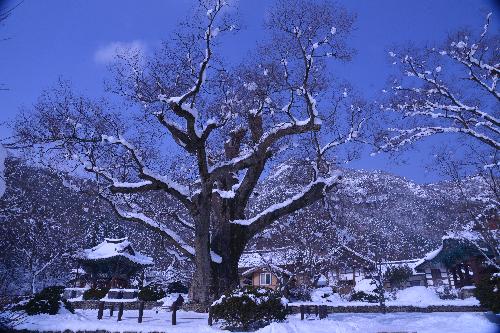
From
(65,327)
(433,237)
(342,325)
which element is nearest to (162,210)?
(65,327)

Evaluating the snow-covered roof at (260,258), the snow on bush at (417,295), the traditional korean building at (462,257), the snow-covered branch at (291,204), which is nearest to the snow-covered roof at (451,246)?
the traditional korean building at (462,257)

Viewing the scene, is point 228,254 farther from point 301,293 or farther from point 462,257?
point 462,257

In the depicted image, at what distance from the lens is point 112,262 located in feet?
A: 111

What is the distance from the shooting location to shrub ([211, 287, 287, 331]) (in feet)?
36.5

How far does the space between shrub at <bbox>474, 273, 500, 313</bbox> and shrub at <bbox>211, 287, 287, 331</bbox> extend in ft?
31.0

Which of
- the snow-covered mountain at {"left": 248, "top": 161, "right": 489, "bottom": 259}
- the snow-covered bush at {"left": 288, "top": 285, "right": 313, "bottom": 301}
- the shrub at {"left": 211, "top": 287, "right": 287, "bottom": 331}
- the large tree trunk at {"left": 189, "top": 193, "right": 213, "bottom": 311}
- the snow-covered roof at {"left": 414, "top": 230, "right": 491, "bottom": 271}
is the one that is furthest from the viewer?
the snow-covered roof at {"left": 414, "top": 230, "right": 491, "bottom": 271}

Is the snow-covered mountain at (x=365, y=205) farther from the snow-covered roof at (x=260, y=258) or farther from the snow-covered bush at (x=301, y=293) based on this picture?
the snow-covered bush at (x=301, y=293)

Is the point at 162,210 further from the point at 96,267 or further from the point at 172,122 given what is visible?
the point at 96,267

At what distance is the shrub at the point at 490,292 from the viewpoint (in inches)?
589

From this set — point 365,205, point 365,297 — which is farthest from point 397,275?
point 365,297

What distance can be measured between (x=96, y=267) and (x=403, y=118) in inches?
1181

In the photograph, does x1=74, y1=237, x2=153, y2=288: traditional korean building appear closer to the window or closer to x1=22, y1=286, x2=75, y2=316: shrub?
x1=22, y1=286, x2=75, y2=316: shrub

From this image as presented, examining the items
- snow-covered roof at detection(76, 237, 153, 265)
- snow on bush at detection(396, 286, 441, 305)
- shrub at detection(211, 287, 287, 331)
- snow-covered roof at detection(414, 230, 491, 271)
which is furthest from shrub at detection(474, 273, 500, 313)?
snow-covered roof at detection(76, 237, 153, 265)

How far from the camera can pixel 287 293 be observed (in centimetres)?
2619
